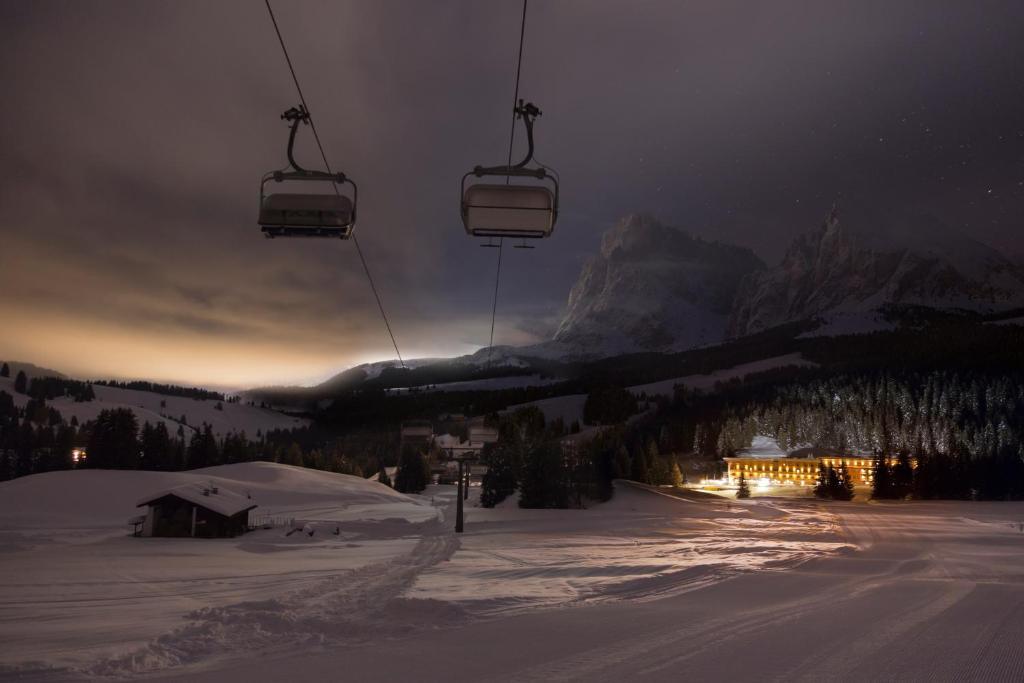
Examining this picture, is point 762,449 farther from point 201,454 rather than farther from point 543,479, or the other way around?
point 201,454

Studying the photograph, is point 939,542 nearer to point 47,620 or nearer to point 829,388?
point 47,620

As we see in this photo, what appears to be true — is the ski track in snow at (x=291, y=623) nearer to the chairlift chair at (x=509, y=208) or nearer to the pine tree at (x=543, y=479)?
the chairlift chair at (x=509, y=208)

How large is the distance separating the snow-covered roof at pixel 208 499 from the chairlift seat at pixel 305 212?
34007 mm

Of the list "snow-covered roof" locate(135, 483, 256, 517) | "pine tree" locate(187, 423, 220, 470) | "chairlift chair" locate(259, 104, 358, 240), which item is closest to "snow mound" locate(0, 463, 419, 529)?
"snow-covered roof" locate(135, 483, 256, 517)

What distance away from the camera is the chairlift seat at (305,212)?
9000mm

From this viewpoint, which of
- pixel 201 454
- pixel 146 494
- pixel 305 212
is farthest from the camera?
pixel 201 454

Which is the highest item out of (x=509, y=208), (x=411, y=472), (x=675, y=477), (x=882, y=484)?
(x=509, y=208)

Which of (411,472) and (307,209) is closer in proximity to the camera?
(307,209)

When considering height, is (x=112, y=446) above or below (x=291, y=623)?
below

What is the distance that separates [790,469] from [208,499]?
323ft

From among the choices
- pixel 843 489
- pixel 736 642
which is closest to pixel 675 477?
pixel 843 489

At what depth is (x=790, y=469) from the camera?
11219 centimetres

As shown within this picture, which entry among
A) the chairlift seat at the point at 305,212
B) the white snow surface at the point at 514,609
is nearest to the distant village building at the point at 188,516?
the white snow surface at the point at 514,609

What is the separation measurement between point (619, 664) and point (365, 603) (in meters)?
6.57
